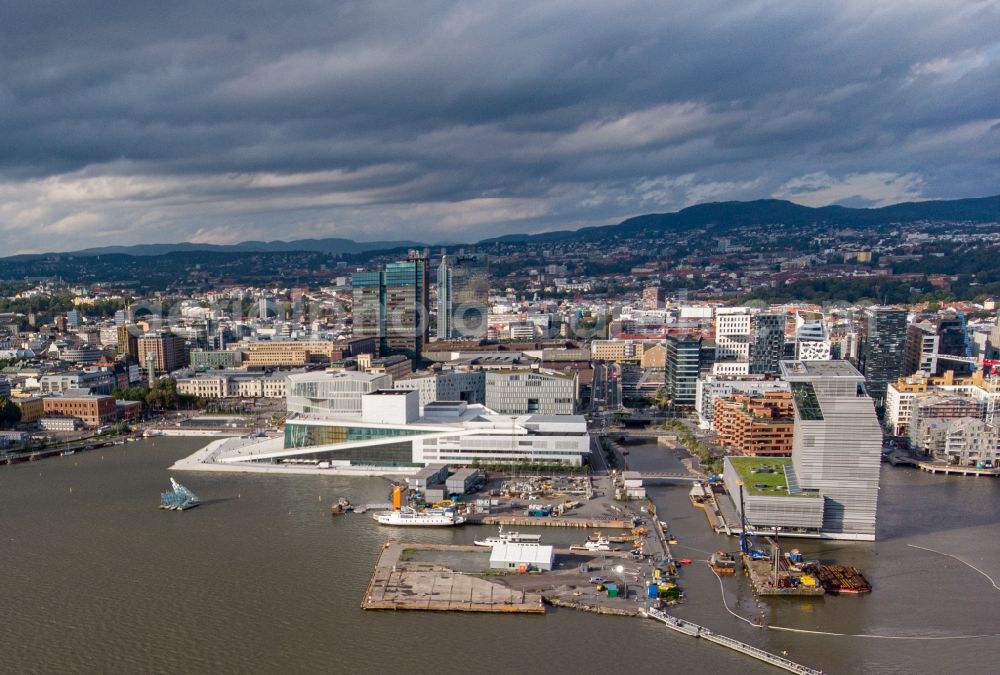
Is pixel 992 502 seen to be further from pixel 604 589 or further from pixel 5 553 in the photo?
pixel 5 553

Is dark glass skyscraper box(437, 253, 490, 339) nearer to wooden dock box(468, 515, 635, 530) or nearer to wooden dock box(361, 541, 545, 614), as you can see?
wooden dock box(468, 515, 635, 530)

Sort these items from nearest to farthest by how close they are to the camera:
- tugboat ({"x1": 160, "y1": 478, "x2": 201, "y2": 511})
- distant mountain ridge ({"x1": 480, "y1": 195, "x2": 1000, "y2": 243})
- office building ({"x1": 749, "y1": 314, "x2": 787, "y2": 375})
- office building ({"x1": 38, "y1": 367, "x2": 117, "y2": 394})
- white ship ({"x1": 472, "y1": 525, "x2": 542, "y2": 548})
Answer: white ship ({"x1": 472, "y1": 525, "x2": 542, "y2": 548}) < tugboat ({"x1": 160, "y1": 478, "x2": 201, "y2": 511}) < office building ({"x1": 749, "y1": 314, "x2": 787, "y2": 375}) < office building ({"x1": 38, "y1": 367, "x2": 117, "y2": 394}) < distant mountain ridge ({"x1": 480, "y1": 195, "x2": 1000, "y2": 243})

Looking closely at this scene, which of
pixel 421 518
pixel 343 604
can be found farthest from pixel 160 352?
pixel 343 604

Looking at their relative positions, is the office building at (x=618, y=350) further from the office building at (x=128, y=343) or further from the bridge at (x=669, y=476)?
the office building at (x=128, y=343)

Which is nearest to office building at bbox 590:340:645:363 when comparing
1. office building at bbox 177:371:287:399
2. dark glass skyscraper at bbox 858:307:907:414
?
dark glass skyscraper at bbox 858:307:907:414

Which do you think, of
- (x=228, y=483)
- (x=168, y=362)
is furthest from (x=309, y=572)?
(x=168, y=362)

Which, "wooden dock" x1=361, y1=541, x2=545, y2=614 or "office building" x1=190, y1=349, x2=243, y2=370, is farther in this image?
"office building" x1=190, y1=349, x2=243, y2=370

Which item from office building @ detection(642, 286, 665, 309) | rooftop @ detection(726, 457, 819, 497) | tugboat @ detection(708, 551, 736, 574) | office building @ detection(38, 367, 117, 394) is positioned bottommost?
tugboat @ detection(708, 551, 736, 574)
